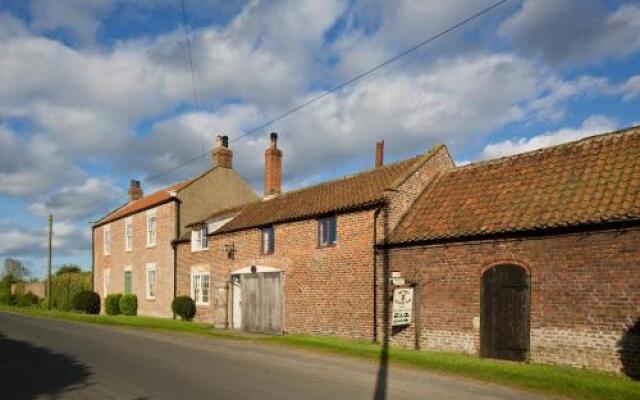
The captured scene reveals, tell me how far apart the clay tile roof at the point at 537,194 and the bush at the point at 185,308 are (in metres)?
15.4

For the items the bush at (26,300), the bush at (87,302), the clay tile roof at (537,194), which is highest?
the clay tile roof at (537,194)

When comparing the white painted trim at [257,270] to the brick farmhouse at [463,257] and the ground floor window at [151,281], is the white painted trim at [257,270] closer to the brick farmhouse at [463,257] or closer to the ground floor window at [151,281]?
the brick farmhouse at [463,257]

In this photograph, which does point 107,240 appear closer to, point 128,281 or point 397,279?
point 128,281

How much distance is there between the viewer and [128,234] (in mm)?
39406

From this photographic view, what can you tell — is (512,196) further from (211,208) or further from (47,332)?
(211,208)

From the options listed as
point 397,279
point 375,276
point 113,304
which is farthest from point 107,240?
point 397,279

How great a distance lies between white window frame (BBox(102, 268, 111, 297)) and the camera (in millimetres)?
41656

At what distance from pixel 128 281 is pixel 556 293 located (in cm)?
3124

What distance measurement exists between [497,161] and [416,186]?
2.95m

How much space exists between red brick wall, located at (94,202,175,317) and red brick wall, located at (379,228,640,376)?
20441 mm

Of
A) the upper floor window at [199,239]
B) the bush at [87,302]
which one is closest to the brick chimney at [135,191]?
the bush at [87,302]

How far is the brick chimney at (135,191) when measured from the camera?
46.8 m

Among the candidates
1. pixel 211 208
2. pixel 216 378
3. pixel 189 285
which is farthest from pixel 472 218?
pixel 211 208

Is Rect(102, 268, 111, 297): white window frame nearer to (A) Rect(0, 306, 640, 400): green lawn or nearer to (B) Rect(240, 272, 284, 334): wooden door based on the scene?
(B) Rect(240, 272, 284, 334): wooden door
